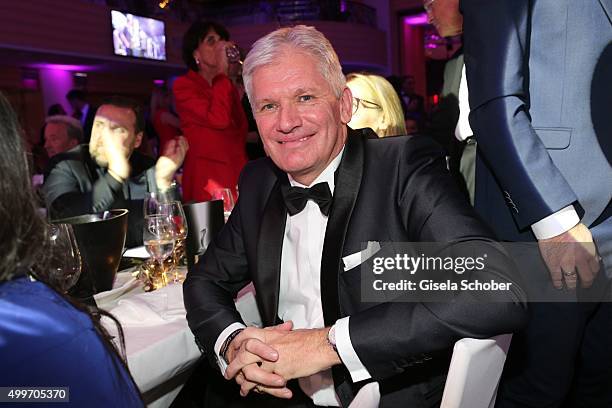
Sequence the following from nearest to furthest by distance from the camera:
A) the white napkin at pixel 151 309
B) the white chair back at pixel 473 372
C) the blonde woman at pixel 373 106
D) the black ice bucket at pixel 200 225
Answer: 1. the white chair back at pixel 473 372
2. the white napkin at pixel 151 309
3. the black ice bucket at pixel 200 225
4. the blonde woman at pixel 373 106

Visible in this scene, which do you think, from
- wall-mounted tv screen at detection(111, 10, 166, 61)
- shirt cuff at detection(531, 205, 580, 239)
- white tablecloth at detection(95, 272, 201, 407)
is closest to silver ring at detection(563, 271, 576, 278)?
shirt cuff at detection(531, 205, 580, 239)

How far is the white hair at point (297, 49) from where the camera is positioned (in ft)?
5.07

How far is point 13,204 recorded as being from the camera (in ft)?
2.41

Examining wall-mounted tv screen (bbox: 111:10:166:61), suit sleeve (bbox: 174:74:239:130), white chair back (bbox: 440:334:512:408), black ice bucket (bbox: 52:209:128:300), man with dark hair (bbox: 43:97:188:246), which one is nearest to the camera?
white chair back (bbox: 440:334:512:408)

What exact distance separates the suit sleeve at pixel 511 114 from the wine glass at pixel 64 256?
122cm

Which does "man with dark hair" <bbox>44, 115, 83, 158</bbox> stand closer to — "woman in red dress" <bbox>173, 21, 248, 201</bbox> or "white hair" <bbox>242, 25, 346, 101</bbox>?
"woman in red dress" <bbox>173, 21, 248, 201</bbox>

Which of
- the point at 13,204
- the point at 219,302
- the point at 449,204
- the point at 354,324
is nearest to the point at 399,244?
the point at 449,204

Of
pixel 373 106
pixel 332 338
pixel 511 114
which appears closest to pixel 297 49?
pixel 511 114

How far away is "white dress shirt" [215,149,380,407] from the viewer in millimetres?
1503

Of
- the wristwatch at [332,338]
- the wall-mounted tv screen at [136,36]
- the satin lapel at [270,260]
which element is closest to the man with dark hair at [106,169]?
the satin lapel at [270,260]

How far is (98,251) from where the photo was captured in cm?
157

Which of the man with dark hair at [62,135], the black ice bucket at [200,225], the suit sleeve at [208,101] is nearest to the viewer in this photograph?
the black ice bucket at [200,225]

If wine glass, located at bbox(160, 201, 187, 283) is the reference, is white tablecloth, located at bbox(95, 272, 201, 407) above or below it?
below

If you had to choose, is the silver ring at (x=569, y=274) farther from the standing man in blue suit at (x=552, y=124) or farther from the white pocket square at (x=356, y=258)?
the white pocket square at (x=356, y=258)
